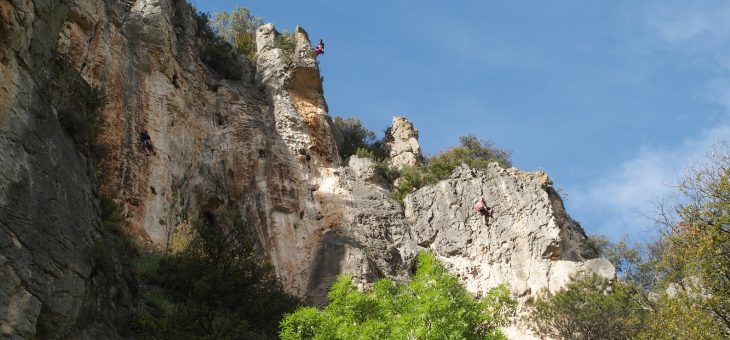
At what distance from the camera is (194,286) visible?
17.8 m

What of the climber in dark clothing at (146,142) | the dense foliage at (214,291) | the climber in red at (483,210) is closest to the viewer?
the dense foliage at (214,291)

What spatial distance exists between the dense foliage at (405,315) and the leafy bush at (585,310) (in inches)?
304

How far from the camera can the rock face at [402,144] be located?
124 feet

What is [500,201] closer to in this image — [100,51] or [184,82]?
[184,82]

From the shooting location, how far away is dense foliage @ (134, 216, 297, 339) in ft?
54.0

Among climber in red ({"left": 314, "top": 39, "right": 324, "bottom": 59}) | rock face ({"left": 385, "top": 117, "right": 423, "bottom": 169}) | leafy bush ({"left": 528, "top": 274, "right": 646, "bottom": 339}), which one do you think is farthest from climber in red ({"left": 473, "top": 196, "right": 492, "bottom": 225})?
climber in red ({"left": 314, "top": 39, "right": 324, "bottom": 59})

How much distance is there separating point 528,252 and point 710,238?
41.0 ft

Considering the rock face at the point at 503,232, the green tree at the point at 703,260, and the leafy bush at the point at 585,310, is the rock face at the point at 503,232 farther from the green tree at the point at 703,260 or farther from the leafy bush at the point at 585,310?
the green tree at the point at 703,260

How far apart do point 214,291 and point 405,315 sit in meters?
4.77

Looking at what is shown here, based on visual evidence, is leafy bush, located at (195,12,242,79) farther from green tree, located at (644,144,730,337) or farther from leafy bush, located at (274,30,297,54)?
green tree, located at (644,144,730,337)

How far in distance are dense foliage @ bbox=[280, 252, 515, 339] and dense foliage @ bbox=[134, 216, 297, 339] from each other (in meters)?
1.64

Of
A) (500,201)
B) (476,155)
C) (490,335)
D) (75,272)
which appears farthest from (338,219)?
(476,155)

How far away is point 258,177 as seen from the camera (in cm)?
2812

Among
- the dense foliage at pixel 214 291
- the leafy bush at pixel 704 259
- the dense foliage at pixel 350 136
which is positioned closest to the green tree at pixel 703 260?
the leafy bush at pixel 704 259
